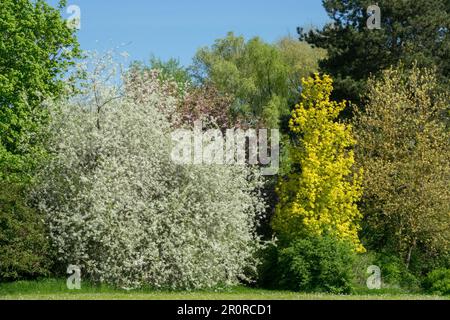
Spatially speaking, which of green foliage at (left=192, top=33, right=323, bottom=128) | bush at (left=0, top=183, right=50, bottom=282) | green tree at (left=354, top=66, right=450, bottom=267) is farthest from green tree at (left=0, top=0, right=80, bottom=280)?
green foliage at (left=192, top=33, right=323, bottom=128)

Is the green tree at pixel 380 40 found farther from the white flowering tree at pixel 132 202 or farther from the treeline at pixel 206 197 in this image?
the white flowering tree at pixel 132 202

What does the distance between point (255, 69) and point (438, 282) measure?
2746 cm

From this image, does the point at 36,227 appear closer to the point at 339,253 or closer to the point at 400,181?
the point at 339,253

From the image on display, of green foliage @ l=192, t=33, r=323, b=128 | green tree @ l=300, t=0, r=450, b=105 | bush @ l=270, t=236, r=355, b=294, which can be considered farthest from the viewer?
green foliage @ l=192, t=33, r=323, b=128

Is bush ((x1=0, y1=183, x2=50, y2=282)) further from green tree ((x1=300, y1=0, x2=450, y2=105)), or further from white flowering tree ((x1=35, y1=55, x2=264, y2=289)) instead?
green tree ((x1=300, y1=0, x2=450, y2=105))

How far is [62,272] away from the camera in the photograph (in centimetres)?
1931

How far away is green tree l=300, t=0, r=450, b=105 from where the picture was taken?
31.0m

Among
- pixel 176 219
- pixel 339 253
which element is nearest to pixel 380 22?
pixel 339 253

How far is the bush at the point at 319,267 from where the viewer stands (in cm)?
1958

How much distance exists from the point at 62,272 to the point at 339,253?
7695mm

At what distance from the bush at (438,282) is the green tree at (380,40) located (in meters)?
9.76

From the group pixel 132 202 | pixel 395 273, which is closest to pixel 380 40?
pixel 395 273

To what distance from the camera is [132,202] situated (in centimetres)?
1850

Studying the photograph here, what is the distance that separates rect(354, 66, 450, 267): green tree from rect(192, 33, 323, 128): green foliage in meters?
18.4
